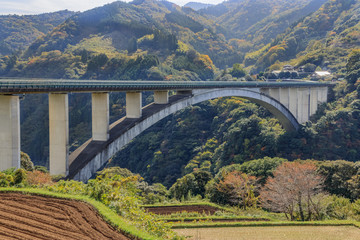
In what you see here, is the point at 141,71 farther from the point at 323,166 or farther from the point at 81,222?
the point at 81,222

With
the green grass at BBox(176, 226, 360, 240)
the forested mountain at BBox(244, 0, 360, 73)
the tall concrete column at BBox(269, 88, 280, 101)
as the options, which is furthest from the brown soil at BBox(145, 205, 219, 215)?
the forested mountain at BBox(244, 0, 360, 73)

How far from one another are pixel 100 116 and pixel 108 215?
1352cm

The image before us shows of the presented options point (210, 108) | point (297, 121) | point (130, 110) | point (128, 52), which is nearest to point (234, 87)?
point (297, 121)

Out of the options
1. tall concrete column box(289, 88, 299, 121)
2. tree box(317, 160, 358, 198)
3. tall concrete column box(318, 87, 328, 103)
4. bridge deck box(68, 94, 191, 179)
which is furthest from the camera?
tall concrete column box(318, 87, 328, 103)

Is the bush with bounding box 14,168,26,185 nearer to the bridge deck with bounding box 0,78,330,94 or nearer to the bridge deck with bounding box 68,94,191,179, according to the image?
the bridge deck with bounding box 0,78,330,94

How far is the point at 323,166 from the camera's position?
35.4 metres

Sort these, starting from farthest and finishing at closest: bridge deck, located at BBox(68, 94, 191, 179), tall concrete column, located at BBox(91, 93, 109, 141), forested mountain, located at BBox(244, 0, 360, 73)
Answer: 1. forested mountain, located at BBox(244, 0, 360, 73)
2. tall concrete column, located at BBox(91, 93, 109, 141)
3. bridge deck, located at BBox(68, 94, 191, 179)

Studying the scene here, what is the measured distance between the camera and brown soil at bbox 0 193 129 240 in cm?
1312

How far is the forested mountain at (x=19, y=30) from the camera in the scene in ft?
490

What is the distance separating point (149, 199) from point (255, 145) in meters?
24.0

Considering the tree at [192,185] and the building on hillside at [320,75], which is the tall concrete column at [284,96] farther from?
the tree at [192,185]

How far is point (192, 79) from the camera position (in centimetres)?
9069

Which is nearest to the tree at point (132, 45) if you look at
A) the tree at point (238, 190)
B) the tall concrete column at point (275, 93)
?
the tall concrete column at point (275, 93)

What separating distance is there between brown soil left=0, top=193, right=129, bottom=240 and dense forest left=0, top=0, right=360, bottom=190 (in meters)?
25.1
